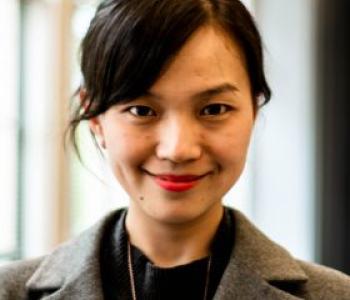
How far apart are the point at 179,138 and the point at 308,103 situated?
204cm

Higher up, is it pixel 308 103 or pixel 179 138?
pixel 179 138

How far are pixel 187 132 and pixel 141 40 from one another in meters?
0.16

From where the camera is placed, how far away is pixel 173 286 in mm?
1152

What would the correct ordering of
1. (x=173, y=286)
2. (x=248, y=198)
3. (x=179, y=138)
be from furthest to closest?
1. (x=248, y=198)
2. (x=173, y=286)
3. (x=179, y=138)

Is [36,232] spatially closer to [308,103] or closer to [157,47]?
[308,103]

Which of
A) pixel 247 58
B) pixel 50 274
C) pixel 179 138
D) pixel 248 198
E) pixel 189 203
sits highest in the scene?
pixel 247 58

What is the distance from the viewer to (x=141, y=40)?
105 centimetres

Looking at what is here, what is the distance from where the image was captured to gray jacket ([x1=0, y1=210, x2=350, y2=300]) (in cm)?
116

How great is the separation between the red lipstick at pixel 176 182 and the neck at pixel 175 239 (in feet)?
0.35

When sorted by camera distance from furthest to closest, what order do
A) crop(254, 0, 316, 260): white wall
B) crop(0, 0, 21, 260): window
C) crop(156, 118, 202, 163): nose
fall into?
1. crop(254, 0, 316, 260): white wall
2. crop(0, 0, 21, 260): window
3. crop(156, 118, 202, 163): nose

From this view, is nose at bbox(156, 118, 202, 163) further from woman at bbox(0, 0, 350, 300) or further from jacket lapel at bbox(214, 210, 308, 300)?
jacket lapel at bbox(214, 210, 308, 300)

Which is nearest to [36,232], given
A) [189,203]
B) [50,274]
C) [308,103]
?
[308,103]

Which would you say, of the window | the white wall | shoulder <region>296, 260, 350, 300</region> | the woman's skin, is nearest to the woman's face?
the woman's skin

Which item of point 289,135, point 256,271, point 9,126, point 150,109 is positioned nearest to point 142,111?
point 150,109
